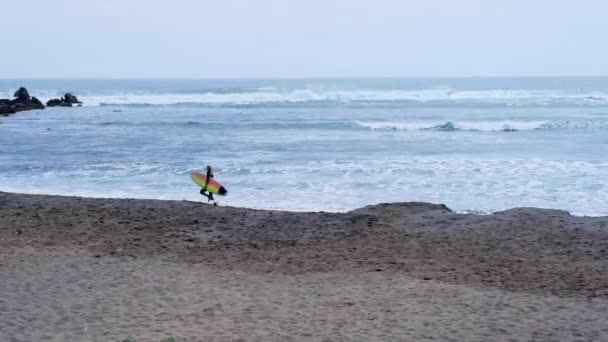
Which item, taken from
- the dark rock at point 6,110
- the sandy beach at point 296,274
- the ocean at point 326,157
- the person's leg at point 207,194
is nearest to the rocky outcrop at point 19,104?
the dark rock at point 6,110

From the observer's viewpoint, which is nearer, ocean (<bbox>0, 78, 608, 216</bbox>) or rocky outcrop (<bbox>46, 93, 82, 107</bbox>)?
ocean (<bbox>0, 78, 608, 216</bbox>)

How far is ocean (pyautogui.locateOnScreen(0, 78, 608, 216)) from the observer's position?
1509 cm

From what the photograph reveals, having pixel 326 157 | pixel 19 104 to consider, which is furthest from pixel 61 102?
pixel 326 157

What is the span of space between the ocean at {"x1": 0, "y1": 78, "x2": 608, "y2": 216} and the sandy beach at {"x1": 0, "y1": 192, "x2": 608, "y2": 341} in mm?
2858

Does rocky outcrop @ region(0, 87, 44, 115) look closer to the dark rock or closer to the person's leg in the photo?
the dark rock

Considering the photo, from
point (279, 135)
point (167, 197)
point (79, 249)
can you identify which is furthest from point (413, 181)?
point (279, 135)

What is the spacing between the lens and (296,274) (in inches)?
327

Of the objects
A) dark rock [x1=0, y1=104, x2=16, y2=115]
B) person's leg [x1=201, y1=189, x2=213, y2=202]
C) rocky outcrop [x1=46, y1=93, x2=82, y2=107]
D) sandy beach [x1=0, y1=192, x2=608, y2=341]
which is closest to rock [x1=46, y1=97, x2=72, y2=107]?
rocky outcrop [x1=46, y1=93, x2=82, y2=107]

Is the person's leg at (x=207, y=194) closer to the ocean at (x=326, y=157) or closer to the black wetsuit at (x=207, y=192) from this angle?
the black wetsuit at (x=207, y=192)

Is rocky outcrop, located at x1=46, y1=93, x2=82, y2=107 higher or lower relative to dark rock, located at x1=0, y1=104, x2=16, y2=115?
higher

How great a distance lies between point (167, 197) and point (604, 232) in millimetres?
8168

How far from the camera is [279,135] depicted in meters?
30.6

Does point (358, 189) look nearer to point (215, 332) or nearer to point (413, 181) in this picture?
point (413, 181)

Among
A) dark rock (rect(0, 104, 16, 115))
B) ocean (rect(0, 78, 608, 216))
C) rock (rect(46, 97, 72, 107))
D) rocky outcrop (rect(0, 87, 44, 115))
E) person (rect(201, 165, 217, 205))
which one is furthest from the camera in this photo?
rock (rect(46, 97, 72, 107))
